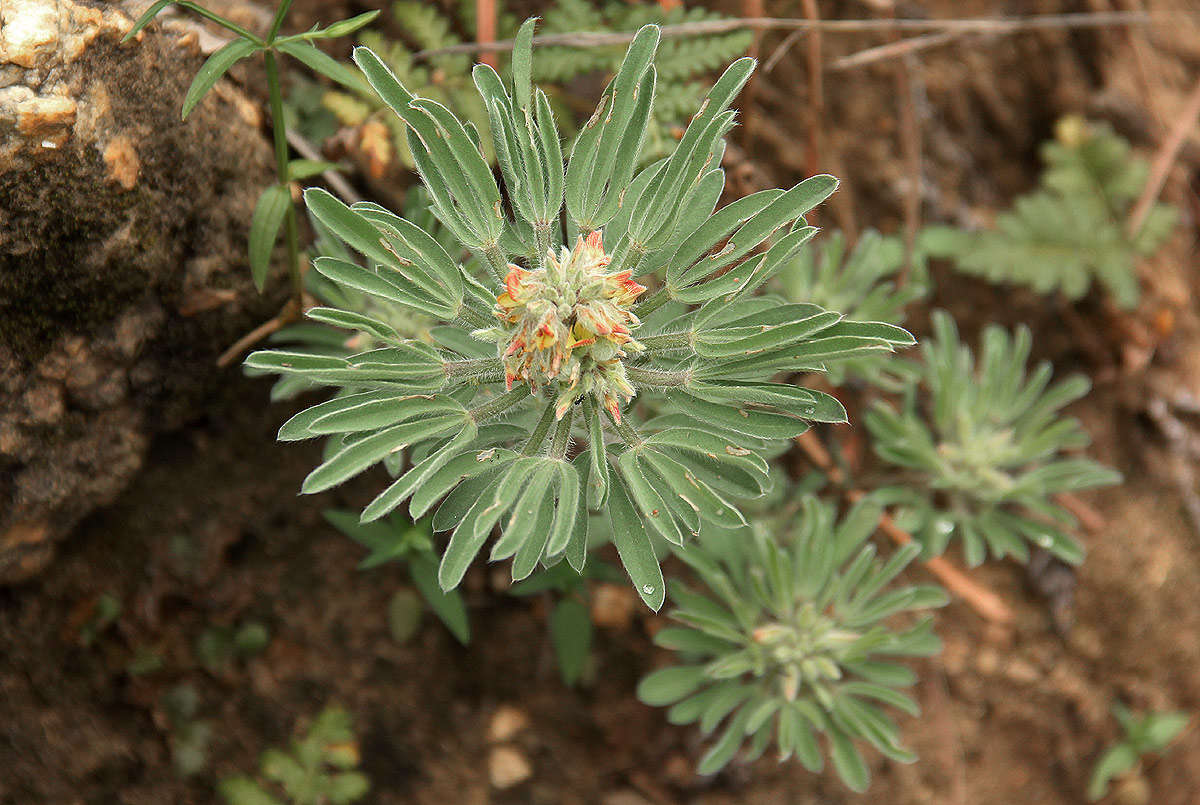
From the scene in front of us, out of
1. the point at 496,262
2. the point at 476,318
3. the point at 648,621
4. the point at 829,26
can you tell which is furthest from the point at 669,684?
the point at 829,26

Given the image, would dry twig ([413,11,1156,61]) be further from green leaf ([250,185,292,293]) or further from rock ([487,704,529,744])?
rock ([487,704,529,744])

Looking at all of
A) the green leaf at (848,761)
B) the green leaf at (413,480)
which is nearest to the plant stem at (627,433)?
the green leaf at (413,480)

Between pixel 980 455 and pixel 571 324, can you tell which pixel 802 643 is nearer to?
pixel 980 455

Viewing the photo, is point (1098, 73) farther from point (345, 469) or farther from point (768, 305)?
point (345, 469)

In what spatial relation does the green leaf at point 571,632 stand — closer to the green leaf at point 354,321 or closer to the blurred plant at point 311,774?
the blurred plant at point 311,774

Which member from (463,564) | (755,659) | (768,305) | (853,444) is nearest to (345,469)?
(463,564)

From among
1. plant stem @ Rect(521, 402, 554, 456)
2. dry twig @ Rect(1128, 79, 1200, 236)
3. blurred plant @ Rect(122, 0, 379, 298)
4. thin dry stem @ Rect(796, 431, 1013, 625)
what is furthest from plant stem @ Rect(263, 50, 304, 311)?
dry twig @ Rect(1128, 79, 1200, 236)
